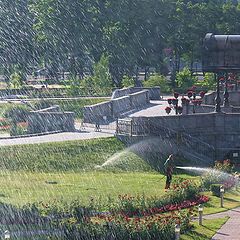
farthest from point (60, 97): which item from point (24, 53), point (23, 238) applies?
point (23, 238)

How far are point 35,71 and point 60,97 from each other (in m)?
33.2

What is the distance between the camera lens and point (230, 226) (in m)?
26.8

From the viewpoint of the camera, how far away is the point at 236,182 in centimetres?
3362

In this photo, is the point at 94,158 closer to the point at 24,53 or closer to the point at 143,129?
the point at 143,129

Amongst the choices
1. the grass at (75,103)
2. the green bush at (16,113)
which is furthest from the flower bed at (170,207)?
the grass at (75,103)

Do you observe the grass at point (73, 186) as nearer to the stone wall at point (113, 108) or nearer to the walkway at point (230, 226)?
A: the walkway at point (230, 226)

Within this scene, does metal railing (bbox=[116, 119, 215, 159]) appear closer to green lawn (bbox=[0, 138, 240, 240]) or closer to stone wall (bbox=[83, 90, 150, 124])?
green lawn (bbox=[0, 138, 240, 240])

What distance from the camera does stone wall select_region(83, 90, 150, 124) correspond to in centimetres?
4882

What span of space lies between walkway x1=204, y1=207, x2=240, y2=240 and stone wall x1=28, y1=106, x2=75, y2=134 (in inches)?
687

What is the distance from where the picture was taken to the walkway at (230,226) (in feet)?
83.4

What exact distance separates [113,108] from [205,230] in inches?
1060

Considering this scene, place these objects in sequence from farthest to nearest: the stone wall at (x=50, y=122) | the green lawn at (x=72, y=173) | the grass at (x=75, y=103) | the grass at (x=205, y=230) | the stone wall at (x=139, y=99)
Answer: the stone wall at (x=139, y=99) < the grass at (x=75, y=103) < the stone wall at (x=50, y=122) < the green lawn at (x=72, y=173) < the grass at (x=205, y=230)

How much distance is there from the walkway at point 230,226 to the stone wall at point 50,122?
17462mm

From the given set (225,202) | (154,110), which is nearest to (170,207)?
(225,202)
